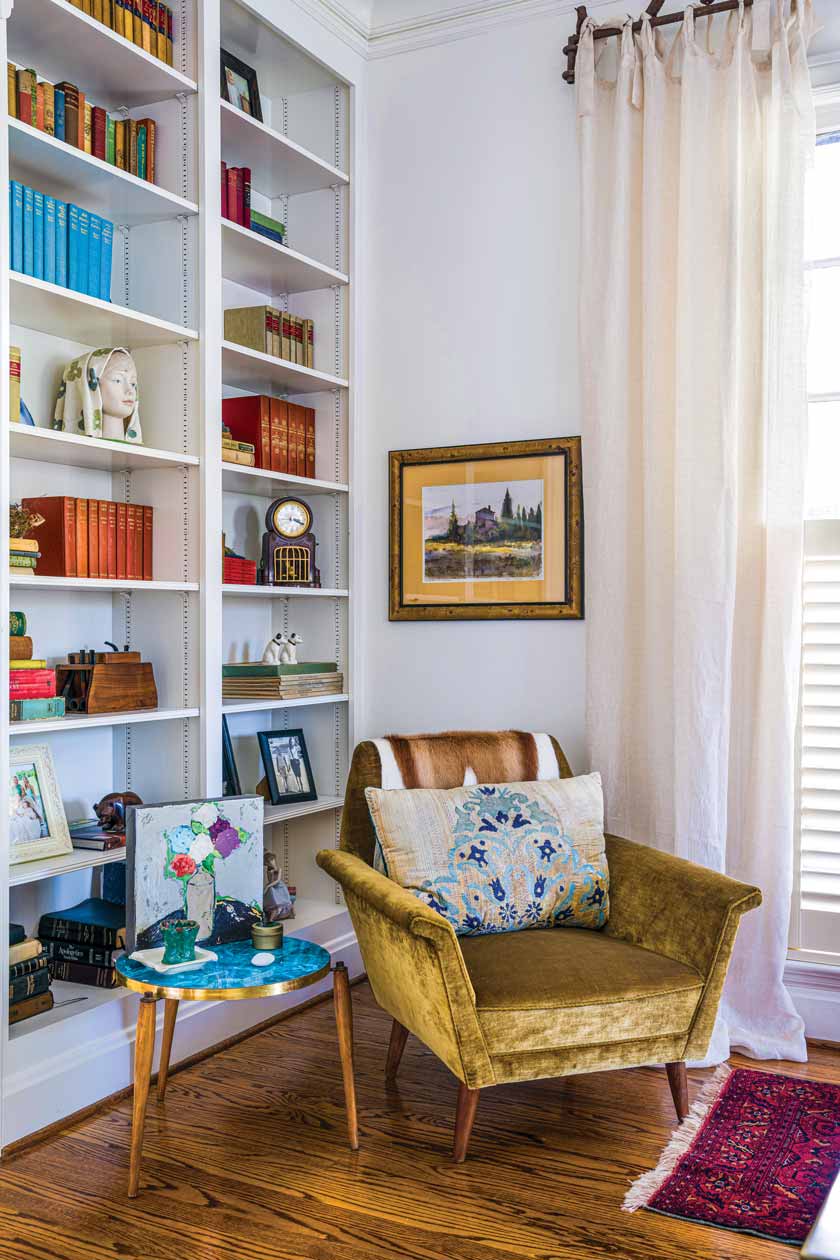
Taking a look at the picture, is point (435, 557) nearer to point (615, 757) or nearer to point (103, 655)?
point (615, 757)

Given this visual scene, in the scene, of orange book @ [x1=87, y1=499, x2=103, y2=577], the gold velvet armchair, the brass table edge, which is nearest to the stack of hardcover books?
orange book @ [x1=87, y1=499, x2=103, y2=577]

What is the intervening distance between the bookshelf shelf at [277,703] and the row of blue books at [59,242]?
1.14 m

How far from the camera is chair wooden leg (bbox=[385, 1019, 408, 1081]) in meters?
2.77

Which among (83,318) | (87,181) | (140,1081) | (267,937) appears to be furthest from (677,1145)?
(87,181)

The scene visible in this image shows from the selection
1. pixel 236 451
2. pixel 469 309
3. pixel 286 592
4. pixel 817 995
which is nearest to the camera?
pixel 817 995

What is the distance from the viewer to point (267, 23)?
319 cm

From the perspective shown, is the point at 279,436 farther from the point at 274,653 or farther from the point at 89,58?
the point at 89,58

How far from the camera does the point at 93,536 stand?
9.18 ft

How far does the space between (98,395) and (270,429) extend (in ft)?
2.38

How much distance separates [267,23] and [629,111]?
107 centimetres

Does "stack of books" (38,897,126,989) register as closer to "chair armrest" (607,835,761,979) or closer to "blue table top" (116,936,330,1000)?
"blue table top" (116,936,330,1000)

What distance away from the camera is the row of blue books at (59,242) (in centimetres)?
253

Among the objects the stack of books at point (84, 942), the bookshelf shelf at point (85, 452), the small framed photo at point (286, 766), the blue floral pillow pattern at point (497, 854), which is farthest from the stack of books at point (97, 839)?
the bookshelf shelf at point (85, 452)

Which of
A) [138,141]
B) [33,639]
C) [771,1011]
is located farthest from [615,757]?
[138,141]
